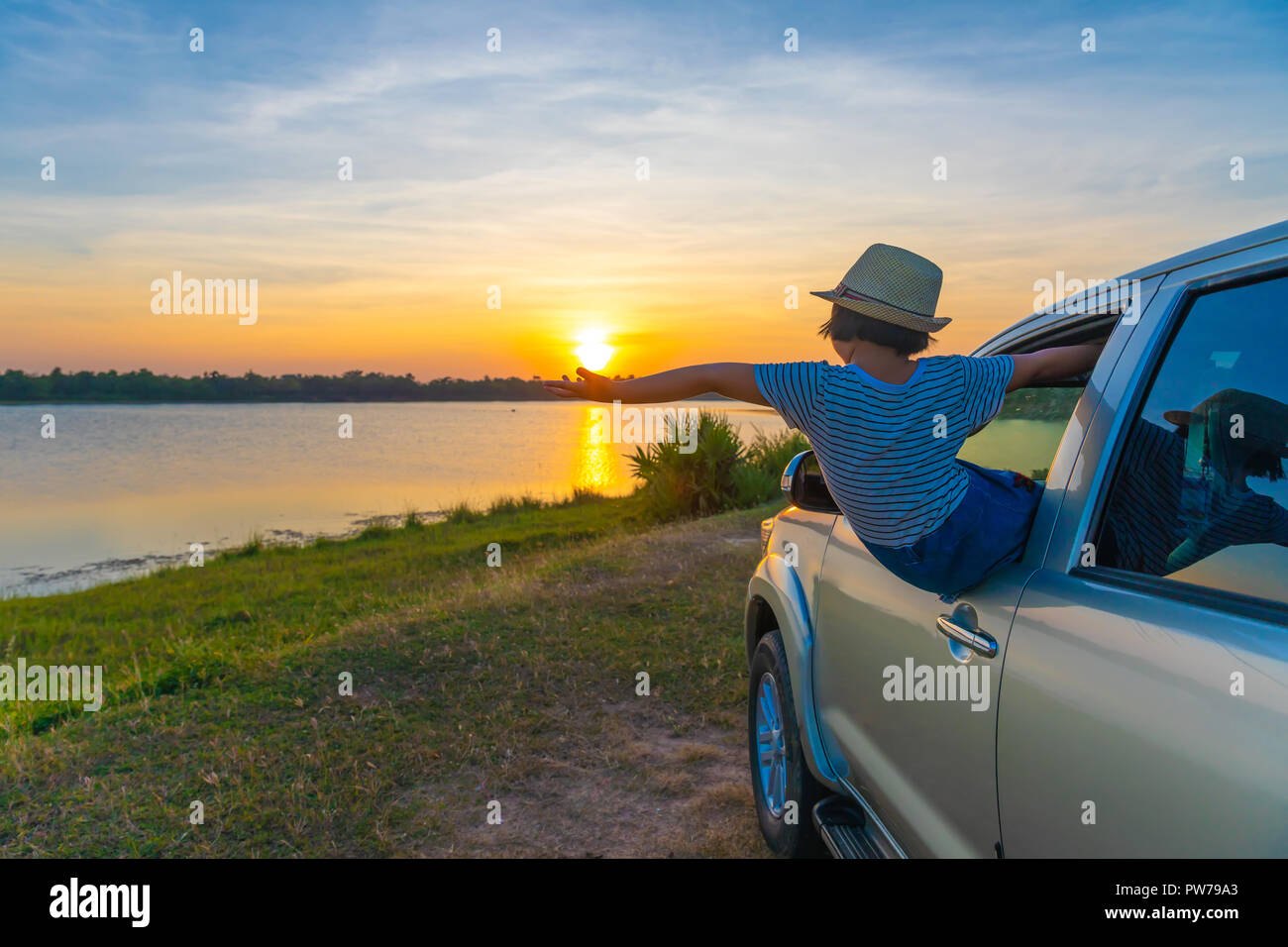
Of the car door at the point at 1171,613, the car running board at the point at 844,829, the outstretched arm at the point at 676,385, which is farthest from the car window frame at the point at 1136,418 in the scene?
the car running board at the point at 844,829

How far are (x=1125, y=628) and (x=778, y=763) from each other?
228 centimetres

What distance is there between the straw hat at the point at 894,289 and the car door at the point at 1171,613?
2.16 feet

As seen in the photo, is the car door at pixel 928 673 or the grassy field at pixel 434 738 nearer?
the car door at pixel 928 673

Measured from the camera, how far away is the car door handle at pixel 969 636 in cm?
184

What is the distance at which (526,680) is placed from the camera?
6148 millimetres

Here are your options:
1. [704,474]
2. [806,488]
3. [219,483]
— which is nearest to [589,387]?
[806,488]

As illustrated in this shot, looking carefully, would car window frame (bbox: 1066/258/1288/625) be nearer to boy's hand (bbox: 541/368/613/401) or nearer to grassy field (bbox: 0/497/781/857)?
boy's hand (bbox: 541/368/613/401)

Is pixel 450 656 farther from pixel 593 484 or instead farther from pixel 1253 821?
pixel 593 484

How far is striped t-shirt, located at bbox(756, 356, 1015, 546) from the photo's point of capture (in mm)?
2242

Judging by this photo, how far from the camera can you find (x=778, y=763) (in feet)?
11.8
